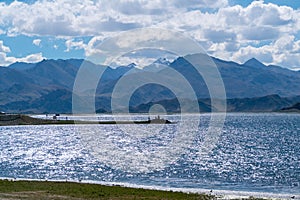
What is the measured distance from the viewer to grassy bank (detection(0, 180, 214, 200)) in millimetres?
Result: 49272

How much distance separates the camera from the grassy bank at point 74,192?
1940 inches

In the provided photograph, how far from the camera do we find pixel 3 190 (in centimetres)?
5272

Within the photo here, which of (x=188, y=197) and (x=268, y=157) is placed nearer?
(x=188, y=197)

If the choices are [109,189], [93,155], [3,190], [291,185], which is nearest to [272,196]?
[291,185]

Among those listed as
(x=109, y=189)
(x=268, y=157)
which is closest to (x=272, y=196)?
(x=109, y=189)

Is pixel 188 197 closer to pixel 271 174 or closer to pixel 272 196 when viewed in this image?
pixel 272 196

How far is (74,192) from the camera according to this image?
52969mm

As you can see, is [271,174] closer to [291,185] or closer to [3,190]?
[291,185]

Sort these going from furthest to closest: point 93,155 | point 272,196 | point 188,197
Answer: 1. point 93,155
2. point 272,196
3. point 188,197

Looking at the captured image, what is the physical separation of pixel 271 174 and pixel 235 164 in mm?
15536

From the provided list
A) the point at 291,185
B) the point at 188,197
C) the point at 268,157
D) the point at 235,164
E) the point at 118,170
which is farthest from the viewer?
the point at 268,157

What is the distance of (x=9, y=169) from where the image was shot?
86188mm

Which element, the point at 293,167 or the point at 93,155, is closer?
the point at 293,167

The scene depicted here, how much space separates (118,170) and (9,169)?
20.5 m
